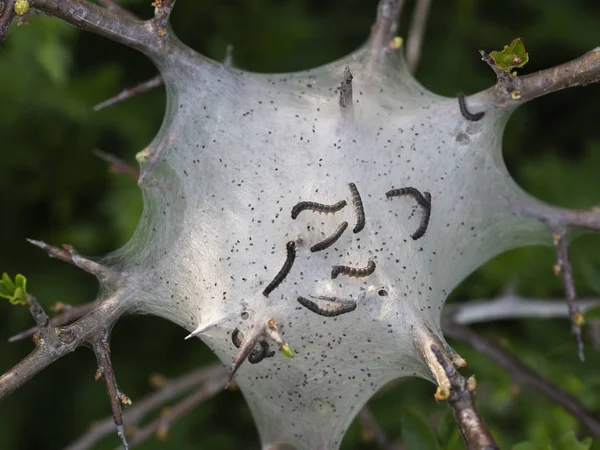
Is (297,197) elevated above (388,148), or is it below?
below

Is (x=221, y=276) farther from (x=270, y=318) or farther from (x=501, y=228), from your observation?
(x=501, y=228)

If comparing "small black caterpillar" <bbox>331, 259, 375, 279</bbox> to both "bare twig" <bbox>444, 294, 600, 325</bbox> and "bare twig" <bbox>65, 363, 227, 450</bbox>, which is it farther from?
"bare twig" <bbox>444, 294, 600, 325</bbox>

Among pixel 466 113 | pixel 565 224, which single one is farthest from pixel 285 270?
pixel 565 224

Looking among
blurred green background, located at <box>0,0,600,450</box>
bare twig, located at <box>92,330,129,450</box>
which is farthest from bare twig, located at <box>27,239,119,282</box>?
blurred green background, located at <box>0,0,600,450</box>

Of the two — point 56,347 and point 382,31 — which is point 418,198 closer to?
point 382,31

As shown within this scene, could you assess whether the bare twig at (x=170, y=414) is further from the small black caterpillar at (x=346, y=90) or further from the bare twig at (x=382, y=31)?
the bare twig at (x=382, y=31)

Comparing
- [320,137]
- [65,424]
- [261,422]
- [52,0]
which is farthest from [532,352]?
[52,0]
